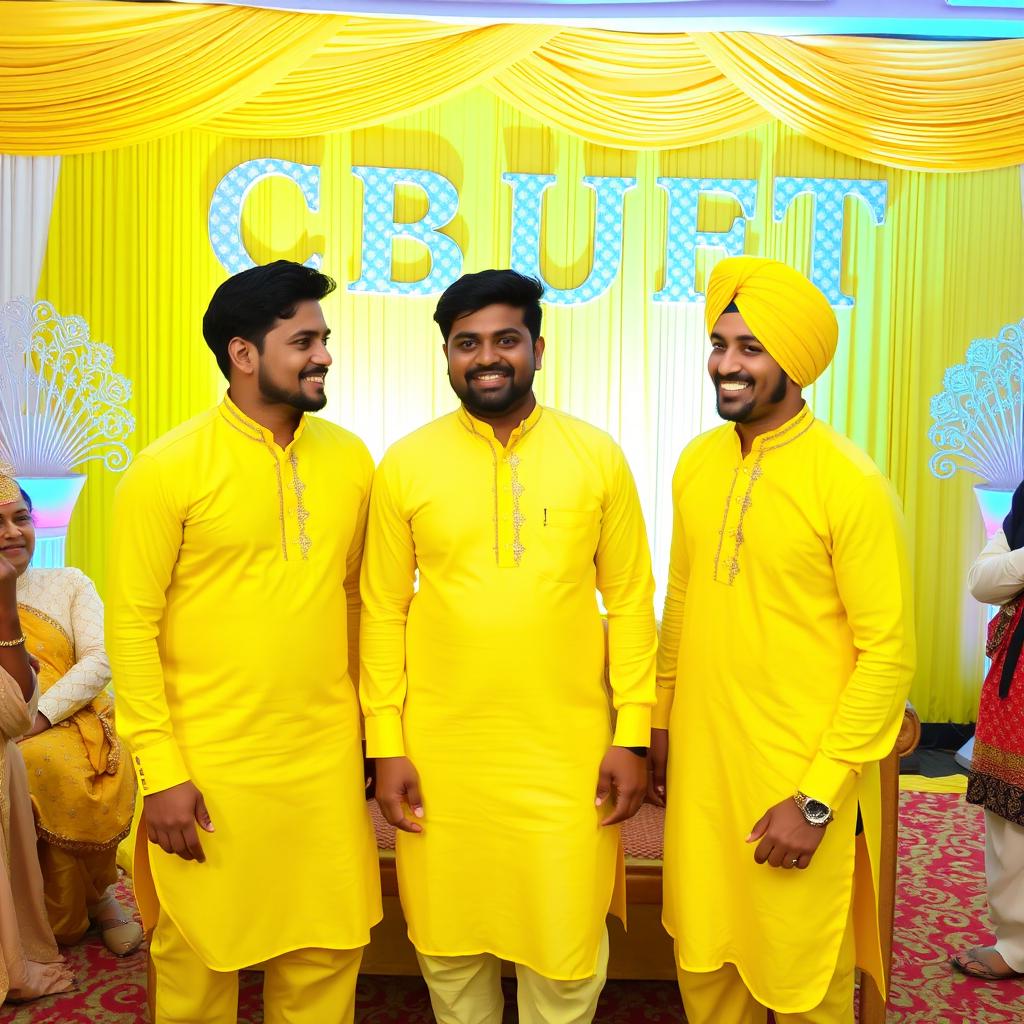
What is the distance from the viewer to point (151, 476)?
2023 mm

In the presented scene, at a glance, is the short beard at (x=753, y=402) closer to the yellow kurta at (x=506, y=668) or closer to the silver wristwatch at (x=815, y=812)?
the yellow kurta at (x=506, y=668)

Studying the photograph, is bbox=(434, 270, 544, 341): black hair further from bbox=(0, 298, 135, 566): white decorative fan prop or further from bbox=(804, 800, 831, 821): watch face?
bbox=(0, 298, 135, 566): white decorative fan prop

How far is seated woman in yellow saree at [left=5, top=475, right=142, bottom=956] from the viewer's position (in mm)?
3057

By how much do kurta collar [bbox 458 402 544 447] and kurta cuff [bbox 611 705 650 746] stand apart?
1.84ft

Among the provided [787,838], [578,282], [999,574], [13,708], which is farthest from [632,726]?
[578,282]

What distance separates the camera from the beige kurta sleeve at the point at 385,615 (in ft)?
7.01

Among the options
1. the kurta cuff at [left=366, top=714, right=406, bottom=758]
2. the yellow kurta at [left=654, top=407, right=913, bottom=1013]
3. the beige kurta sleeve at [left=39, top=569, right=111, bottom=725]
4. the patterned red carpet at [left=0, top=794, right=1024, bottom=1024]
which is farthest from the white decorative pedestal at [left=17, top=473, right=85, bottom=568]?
the yellow kurta at [left=654, top=407, right=913, bottom=1013]

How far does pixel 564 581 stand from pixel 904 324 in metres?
3.86

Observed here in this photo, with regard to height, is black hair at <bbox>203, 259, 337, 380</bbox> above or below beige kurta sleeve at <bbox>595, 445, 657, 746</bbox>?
above

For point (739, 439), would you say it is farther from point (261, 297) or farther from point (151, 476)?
point (151, 476)

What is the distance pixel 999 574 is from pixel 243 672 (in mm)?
2006

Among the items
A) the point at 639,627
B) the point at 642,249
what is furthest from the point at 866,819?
the point at 642,249

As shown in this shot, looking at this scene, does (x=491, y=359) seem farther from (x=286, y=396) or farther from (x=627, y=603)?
(x=627, y=603)

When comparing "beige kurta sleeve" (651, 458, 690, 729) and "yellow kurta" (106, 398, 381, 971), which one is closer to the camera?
"yellow kurta" (106, 398, 381, 971)
